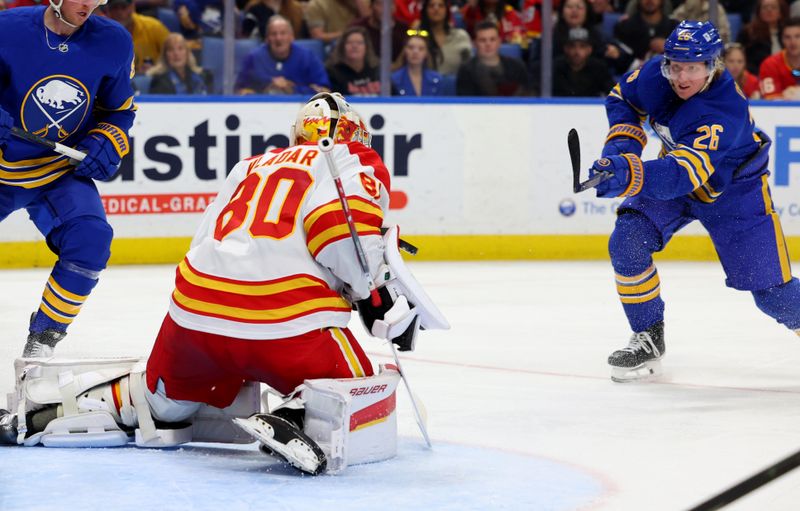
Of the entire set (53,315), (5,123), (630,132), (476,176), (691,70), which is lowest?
(476,176)

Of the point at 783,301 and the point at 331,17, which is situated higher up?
the point at 331,17

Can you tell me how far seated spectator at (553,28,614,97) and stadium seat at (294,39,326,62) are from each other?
119 cm

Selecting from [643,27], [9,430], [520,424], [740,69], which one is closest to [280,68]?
[643,27]

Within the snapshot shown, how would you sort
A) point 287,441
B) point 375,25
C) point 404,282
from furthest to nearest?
point 375,25 → point 404,282 → point 287,441

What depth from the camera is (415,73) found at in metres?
7.12

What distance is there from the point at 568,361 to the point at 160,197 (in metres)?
2.91

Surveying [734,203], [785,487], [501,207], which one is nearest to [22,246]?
[501,207]

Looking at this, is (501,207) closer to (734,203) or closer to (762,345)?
(762,345)

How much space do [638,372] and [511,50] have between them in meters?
3.45

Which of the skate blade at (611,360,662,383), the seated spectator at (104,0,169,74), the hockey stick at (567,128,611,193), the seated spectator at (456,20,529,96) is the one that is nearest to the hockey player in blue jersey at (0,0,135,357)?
the hockey stick at (567,128,611,193)

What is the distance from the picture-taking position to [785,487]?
9.19 feet

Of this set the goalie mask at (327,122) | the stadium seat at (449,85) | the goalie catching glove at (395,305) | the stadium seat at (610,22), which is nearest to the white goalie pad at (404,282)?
the goalie catching glove at (395,305)

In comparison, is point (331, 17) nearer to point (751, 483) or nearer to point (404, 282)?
point (404, 282)

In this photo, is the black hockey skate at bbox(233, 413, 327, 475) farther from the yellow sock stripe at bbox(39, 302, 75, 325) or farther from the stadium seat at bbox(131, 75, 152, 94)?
the stadium seat at bbox(131, 75, 152, 94)
